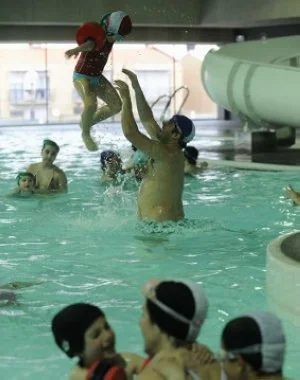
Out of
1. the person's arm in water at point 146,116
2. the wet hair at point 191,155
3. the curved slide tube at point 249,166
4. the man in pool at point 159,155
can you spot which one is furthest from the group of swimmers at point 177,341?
the curved slide tube at point 249,166

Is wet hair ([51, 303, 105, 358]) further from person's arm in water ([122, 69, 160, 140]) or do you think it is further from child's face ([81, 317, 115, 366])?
person's arm in water ([122, 69, 160, 140])

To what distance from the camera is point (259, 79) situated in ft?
47.3

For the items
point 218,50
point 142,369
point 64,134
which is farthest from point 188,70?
point 142,369

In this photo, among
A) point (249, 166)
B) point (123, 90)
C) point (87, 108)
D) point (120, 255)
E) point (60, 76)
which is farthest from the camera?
point (60, 76)

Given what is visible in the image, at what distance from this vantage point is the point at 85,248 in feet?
21.1

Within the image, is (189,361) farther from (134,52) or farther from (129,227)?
(134,52)

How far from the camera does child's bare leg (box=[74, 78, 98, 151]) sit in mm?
8305

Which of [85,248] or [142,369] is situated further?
[85,248]

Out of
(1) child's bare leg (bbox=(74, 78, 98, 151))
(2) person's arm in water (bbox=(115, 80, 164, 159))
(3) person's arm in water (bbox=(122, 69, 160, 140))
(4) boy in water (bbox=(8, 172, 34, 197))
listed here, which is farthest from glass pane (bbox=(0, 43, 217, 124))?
(2) person's arm in water (bbox=(115, 80, 164, 159))

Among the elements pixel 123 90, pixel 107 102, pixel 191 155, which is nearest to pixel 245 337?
pixel 123 90

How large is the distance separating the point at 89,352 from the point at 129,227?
14.4 ft

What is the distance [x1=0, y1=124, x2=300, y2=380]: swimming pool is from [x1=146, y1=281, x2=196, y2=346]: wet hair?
1343mm

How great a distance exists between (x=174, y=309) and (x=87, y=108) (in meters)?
5.93

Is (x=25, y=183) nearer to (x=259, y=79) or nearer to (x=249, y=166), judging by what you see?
(x=249, y=166)
